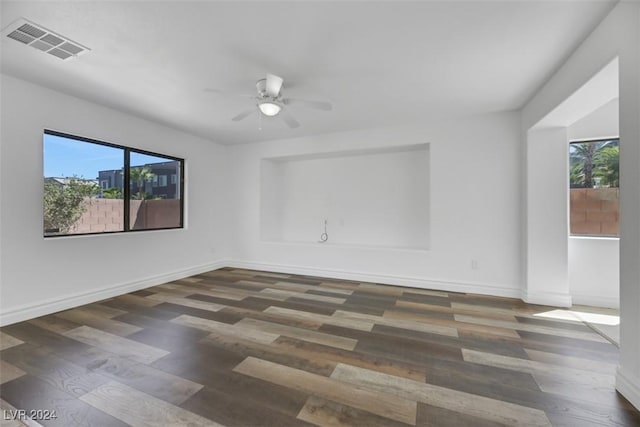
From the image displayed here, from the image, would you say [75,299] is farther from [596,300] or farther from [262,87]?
[596,300]

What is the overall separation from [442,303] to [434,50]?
2.85 m

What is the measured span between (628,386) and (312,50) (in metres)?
3.19

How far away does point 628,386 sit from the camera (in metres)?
1.60

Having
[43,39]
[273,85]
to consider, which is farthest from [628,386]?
[43,39]

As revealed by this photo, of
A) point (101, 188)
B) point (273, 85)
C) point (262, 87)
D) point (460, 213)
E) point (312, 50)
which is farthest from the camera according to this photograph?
point (460, 213)

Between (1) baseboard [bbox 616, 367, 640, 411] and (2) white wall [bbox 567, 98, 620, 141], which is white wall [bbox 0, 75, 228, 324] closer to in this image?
(1) baseboard [bbox 616, 367, 640, 411]

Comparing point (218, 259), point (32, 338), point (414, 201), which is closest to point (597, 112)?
point (414, 201)

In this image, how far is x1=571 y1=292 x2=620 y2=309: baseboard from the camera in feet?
10.5

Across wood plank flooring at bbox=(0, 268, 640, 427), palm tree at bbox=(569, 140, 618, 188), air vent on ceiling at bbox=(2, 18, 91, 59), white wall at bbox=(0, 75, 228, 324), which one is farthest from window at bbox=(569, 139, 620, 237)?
white wall at bbox=(0, 75, 228, 324)

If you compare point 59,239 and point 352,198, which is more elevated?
point 352,198

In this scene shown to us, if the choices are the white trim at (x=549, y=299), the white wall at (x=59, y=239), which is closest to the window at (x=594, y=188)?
the white trim at (x=549, y=299)

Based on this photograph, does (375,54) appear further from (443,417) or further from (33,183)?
(33,183)

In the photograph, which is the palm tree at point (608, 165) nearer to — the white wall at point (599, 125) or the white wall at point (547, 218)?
the white wall at point (599, 125)

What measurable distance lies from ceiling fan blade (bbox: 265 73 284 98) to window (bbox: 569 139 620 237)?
3.87m
